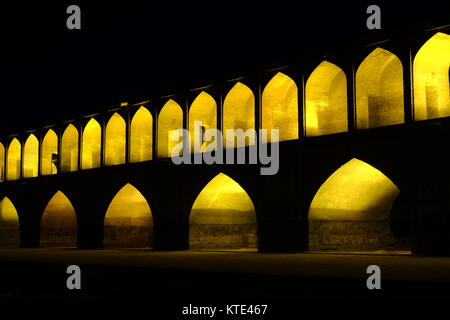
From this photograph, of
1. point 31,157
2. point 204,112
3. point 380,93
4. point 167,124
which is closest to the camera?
point 380,93

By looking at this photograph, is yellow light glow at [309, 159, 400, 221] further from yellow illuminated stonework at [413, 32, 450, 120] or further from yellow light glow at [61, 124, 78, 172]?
yellow light glow at [61, 124, 78, 172]

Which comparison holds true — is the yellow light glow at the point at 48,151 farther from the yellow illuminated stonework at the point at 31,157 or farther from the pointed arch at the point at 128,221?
the pointed arch at the point at 128,221

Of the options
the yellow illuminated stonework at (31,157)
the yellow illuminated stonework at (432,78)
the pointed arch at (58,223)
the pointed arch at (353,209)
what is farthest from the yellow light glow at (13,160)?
the yellow illuminated stonework at (432,78)

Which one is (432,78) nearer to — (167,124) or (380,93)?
(380,93)

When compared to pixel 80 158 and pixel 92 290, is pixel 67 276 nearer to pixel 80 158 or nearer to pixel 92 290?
pixel 92 290

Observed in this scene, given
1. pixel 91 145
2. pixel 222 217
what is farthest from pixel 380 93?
pixel 91 145

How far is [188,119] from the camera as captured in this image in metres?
15.1

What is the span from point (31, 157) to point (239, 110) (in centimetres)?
903

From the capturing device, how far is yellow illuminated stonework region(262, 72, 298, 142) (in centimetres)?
1436

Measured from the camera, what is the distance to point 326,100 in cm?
1361

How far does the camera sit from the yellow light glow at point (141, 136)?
1673 cm

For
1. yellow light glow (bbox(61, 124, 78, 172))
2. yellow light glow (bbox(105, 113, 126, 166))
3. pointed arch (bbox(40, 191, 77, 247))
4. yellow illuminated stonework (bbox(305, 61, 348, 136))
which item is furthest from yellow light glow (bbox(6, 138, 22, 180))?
yellow illuminated stonework (bbox(305, 61, 348, 136))

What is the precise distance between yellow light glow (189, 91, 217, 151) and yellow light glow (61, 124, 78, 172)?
15.9 ft

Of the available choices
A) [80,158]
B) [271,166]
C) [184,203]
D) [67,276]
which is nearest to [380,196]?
[271,166]
